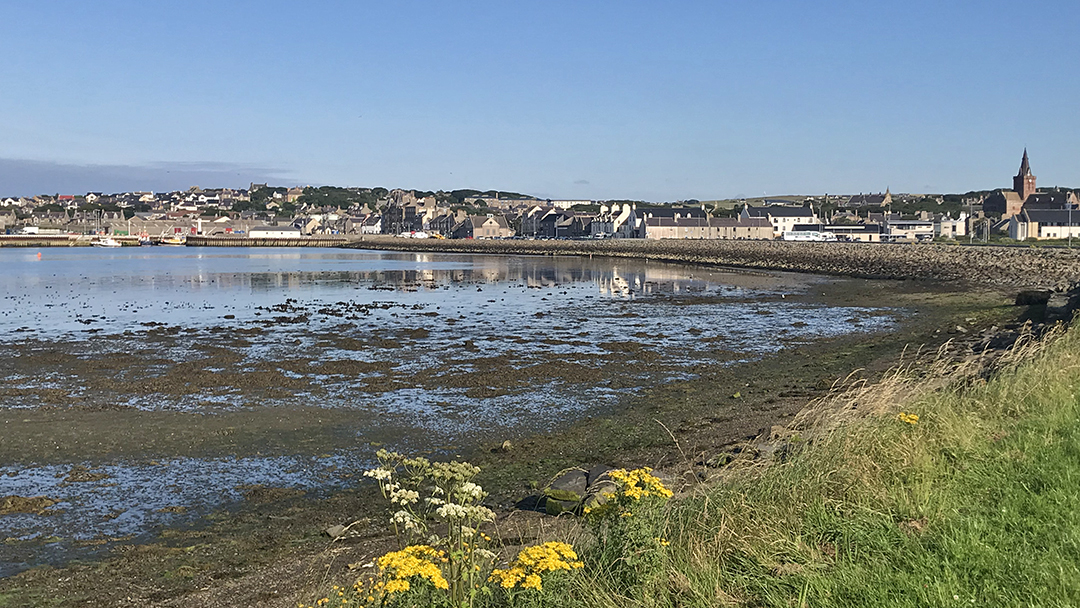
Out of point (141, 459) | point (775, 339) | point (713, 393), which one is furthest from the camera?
point (775, 339)

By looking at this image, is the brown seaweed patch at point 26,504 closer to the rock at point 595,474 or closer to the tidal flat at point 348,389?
the tidal flat at point 348,389

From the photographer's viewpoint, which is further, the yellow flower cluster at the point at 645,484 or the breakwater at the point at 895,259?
the breakwater at the point at 895,259

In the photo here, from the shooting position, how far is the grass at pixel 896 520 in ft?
17.4

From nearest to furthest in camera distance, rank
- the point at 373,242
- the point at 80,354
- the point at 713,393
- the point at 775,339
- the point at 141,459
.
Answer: the point at 141,459 < the point at 713,393 < the point at 80,354 < the point at 775,339 < the point at 373,242

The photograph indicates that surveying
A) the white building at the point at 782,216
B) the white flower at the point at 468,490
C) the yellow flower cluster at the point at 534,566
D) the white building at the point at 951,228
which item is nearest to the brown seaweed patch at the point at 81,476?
the white flower at the point at 468,490

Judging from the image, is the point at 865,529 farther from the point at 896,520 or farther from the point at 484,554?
the point at 484,554

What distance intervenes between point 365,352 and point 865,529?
Result: 764 inches

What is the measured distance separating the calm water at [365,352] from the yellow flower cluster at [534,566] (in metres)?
6.31

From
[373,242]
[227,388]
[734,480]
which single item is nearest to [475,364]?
[227,388]

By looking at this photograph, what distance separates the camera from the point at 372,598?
5352 mm

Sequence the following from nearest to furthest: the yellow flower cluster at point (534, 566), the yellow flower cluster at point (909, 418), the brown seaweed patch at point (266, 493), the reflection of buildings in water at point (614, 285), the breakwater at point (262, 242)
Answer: the yellow flower cluster at point (534, 566) → the yellow flower cluster at point (909, 418) → the brown seaweed patch at point (266, 493) → the reflection of buildings in water at point (614, 285) → the breakwater at point (262, 242)

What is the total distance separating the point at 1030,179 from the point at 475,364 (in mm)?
159804

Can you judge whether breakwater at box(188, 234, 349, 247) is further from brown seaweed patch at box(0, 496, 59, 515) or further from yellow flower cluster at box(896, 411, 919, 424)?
yellow flower cluster at box(896, 411, 919, 424)

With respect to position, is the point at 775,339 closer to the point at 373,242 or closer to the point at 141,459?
the point at 141,459
